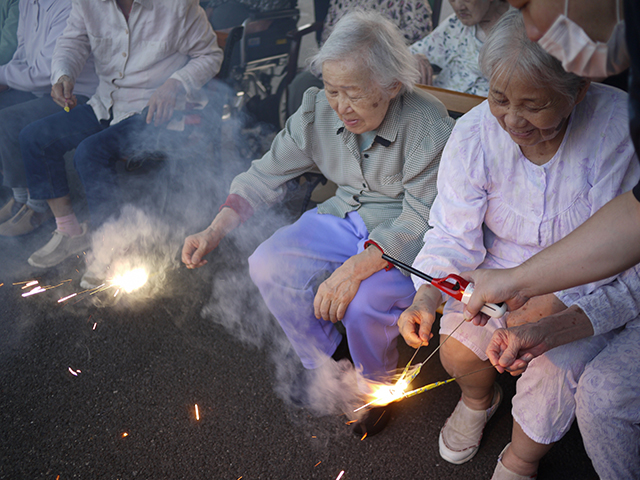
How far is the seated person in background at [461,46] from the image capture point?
2762 millimetres

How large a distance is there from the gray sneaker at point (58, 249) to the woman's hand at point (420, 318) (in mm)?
2552

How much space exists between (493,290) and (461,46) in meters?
2.22

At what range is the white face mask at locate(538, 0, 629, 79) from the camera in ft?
2.91

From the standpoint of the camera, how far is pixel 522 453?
1641mm

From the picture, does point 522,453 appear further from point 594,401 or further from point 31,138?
point 31,138

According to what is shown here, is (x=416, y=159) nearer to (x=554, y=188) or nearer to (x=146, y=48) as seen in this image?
(x=554, y=188)

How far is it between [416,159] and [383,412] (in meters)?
1.11

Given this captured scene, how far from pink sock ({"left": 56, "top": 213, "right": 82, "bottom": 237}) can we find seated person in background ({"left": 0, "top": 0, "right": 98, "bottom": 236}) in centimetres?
31

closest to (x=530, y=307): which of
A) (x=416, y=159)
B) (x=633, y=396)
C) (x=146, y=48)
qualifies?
(x=633, y=396)

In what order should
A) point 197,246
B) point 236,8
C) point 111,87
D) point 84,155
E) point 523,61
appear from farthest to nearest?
point 236,8
point 111,87
point 84,155
point 197,246
point 523,61

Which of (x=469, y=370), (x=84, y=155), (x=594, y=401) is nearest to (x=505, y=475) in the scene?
(x=469, y=370)

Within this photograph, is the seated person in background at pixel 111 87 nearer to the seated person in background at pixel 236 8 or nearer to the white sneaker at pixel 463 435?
the seated person in background at pixel 236 8

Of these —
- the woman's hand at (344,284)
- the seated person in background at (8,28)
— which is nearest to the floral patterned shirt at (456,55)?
the woman's hand at (344,284)

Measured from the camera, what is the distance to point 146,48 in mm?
3002
